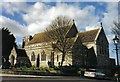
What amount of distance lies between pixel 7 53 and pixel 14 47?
326cm

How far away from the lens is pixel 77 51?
2188 inches

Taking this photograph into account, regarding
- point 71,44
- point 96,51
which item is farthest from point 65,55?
point 96,51

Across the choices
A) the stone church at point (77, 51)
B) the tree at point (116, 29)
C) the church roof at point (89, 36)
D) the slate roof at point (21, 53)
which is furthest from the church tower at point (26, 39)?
the tree at point (116, 29)

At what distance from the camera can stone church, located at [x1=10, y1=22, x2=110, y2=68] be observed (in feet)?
183

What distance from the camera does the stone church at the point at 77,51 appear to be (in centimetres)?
5575

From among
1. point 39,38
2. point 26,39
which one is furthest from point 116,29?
point 26,39

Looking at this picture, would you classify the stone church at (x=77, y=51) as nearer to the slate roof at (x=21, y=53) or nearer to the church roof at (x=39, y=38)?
the church roof at (x=39, y=38)

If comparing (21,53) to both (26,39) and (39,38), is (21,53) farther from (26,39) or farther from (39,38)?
(26,39)

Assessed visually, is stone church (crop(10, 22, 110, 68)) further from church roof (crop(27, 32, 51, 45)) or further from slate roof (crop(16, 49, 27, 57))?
slate roof (crop(16, 49, 27, 57))

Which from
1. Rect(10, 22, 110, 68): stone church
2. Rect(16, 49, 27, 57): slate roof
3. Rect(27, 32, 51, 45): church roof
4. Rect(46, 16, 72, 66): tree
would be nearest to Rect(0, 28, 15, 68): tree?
Rect(10, 22, 110, 68): stone church

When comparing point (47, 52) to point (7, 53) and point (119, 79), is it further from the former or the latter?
point (119, 79)

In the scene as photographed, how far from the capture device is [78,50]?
183 ft

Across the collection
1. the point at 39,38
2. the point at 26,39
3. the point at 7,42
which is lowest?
the point at 7,42

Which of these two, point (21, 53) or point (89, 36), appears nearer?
point (89, 36)
